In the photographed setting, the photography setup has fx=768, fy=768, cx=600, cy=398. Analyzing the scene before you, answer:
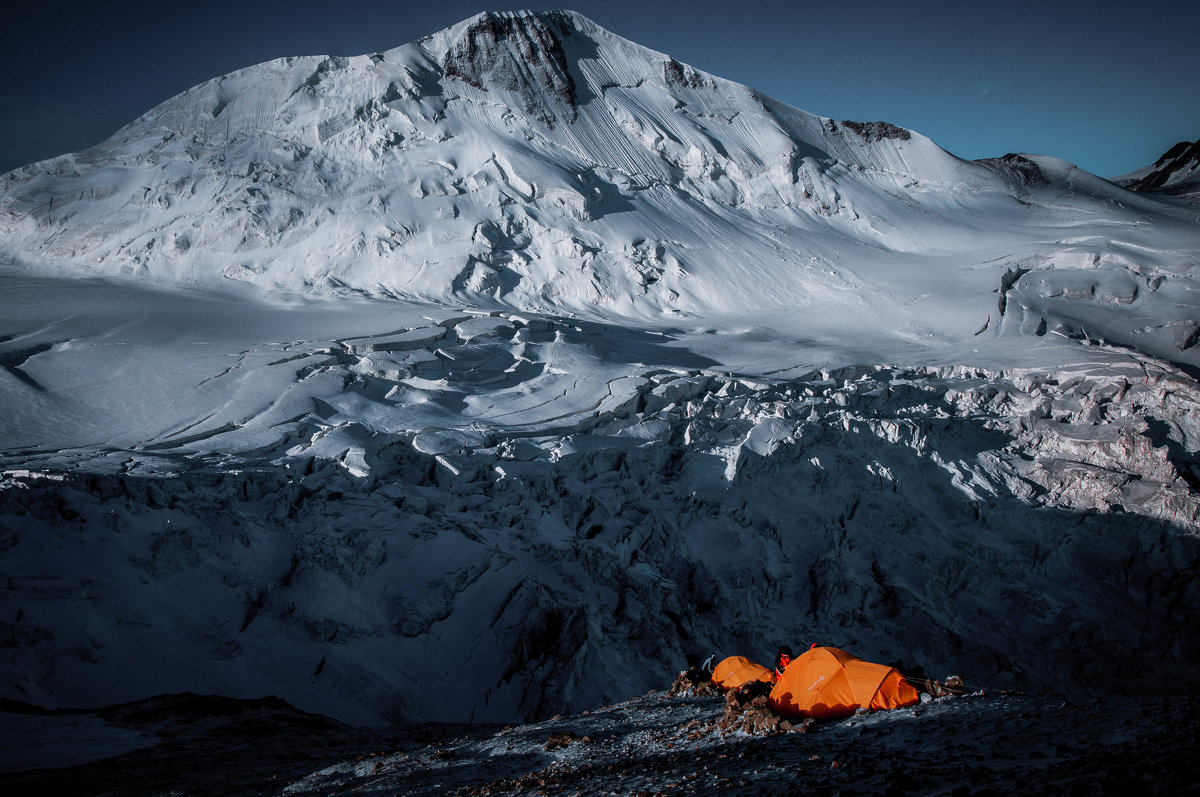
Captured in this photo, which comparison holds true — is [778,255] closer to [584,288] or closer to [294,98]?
[584,288]

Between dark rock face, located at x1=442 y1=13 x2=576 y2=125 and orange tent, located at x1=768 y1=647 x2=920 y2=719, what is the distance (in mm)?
29048

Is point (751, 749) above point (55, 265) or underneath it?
underneath

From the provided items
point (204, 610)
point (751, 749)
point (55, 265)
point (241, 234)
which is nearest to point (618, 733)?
point (751, 749)

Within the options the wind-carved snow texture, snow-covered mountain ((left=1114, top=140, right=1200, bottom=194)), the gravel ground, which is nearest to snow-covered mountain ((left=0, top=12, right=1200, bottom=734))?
the wind-carved snow texture

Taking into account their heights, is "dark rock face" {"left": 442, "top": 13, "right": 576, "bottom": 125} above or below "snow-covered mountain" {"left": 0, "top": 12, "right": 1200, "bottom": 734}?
above

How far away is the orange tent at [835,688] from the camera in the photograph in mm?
6934

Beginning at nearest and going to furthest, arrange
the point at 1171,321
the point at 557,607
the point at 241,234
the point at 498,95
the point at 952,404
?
1. the point at 557,607
2. the point at 952,404
3. the point at 1171,321
4. the point at 241,234
5. the point at 498,95

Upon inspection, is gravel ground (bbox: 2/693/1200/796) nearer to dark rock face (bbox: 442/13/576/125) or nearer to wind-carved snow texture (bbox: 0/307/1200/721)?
wind-carved snow texture (bbox: 0/307/1200/721)

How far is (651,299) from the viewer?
87.8 feet

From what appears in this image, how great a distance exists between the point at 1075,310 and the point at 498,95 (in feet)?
77.6

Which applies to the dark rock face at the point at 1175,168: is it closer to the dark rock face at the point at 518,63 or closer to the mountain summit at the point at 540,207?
the mountain summit at the point at 540,207

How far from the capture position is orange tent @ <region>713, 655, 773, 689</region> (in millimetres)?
9273

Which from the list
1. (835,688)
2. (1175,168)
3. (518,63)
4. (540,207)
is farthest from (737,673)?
(1175,168)

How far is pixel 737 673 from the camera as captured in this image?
379 inches
